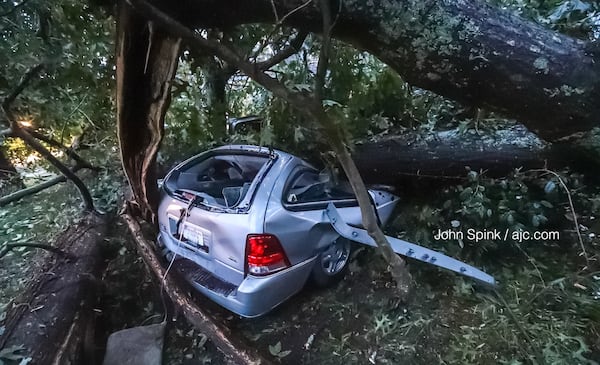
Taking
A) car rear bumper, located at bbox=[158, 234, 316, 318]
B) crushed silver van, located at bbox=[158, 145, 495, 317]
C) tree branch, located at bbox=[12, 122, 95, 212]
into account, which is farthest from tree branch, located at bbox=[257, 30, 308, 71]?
tree branch, located at bbox=[12, 122, 95, 212]

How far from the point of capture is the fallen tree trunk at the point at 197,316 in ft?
9.06

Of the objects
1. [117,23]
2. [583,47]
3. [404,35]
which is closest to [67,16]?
[117,23]

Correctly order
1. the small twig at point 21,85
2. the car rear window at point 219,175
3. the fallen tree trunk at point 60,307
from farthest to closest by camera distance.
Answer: the car rear window at point 219,175, the small twig at point 21,85, the fallen tree trunk at point 60,307

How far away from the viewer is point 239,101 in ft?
13.7

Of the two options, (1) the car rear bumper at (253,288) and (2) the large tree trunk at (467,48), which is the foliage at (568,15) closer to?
(2) the large tree trunk at (467,48)

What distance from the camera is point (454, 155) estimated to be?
3455mm

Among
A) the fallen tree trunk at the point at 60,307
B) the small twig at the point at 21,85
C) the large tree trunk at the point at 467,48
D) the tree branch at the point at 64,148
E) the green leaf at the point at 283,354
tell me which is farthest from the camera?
the tree branch at the point at 64,148

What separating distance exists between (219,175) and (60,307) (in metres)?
1.45

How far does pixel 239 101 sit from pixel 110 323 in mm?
2039

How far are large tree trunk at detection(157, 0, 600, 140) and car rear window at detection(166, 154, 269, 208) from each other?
1.17m

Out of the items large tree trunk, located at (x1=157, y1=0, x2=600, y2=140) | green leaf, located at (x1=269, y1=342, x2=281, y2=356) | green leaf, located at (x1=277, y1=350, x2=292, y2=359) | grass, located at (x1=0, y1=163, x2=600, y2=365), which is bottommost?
green leaf, located at (x1=277, y1=350, x2=292, y2=359)

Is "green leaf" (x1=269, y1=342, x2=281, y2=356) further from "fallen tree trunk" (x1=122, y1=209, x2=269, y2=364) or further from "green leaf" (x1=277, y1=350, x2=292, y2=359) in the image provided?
"fallen tree trunk" (x1=122, y1=209, x2=269, y2=364)

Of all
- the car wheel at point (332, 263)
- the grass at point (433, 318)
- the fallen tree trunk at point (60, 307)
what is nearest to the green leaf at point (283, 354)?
the grass at point (433, 318)

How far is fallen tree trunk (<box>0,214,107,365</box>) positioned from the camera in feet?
9.32
